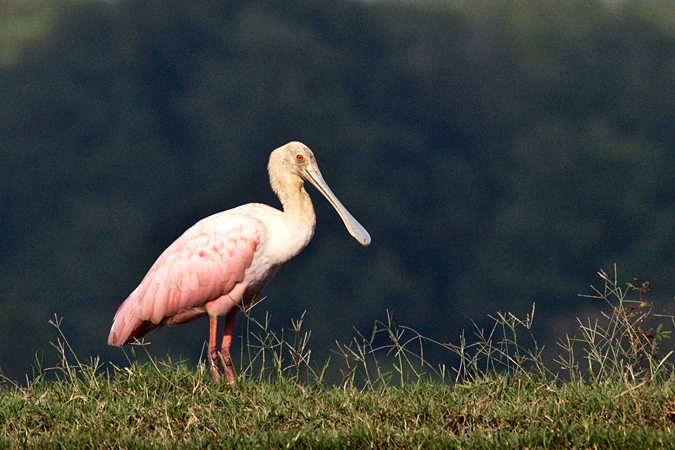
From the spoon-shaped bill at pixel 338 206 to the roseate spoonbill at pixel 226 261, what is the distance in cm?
4

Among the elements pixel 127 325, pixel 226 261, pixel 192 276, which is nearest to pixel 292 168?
pixel 226 261

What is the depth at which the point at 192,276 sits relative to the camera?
25.1 ft

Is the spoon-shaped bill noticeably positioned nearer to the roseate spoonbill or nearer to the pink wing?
the roseate spoonbill

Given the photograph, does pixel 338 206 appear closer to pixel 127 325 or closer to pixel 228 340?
pixel 228 340

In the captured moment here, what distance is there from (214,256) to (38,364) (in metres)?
1.90

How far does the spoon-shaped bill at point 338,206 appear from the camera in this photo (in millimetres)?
8133

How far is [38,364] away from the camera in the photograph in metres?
6.12

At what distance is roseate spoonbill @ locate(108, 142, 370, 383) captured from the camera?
7484 millimetres

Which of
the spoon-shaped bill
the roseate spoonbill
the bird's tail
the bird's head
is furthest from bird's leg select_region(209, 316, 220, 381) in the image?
the spoon-shaped bill

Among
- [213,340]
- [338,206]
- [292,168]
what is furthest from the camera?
[338,206]

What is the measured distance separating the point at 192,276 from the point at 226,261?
0.39m

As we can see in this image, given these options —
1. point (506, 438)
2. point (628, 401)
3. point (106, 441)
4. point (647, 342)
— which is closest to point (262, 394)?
point (106, 441)

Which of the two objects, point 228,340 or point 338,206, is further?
point 338,206

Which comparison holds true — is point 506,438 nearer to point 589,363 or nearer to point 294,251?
point 589,363
